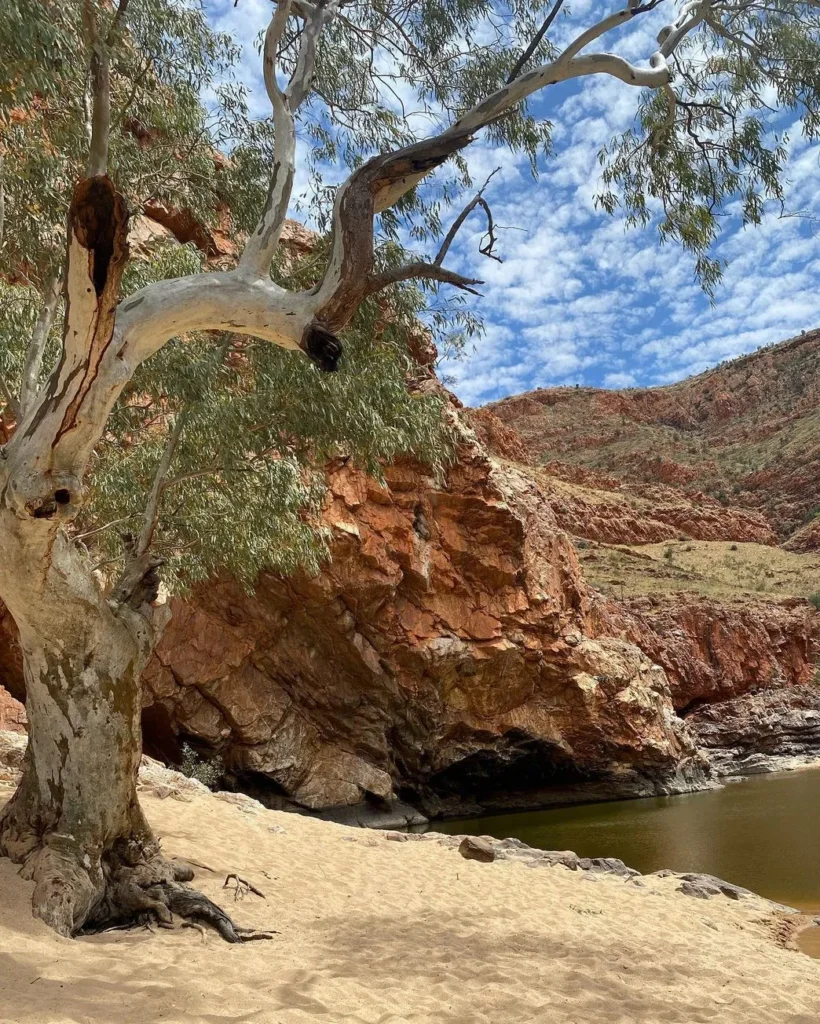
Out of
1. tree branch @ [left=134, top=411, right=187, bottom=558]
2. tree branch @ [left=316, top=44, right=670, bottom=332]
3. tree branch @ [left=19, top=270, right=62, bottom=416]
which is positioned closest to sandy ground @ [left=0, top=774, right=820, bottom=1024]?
tree branch @ [left=134, top=411, right=187, bottom=558]

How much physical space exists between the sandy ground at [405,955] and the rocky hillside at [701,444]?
1197 inches

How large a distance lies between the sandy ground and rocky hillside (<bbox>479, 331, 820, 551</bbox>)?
99.8 ft

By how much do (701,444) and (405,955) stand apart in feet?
227

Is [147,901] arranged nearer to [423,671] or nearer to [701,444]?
[423,671]

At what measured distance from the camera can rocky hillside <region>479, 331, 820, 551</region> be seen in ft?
162

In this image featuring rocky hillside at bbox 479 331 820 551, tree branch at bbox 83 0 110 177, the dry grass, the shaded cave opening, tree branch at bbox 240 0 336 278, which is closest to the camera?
tree branch at bbox 240 0 336 278

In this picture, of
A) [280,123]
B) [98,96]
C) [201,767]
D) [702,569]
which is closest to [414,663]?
[201,767]

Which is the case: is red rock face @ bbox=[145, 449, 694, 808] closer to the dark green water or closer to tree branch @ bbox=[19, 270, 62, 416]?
the dark green water

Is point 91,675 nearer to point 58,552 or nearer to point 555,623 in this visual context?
point 58,552

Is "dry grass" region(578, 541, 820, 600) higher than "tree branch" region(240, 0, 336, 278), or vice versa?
"dry grass" region(578, 541, 820, 600)

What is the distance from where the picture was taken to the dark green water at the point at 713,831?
10.2 metres

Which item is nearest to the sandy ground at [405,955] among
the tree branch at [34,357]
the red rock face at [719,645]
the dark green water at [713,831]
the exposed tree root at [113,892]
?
the exposed tree root at [113,892]

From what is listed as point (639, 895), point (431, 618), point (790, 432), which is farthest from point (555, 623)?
point (790, 432)

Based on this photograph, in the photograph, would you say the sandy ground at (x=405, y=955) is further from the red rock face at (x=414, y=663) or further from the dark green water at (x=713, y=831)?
the red rock face at (x=414, y=663)
